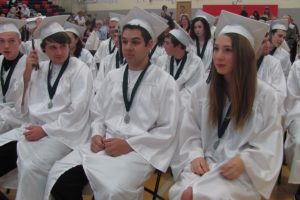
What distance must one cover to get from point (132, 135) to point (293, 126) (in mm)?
1677

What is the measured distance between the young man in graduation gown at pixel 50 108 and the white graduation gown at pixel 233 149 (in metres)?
0.98

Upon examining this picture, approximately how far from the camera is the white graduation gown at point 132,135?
257 cm

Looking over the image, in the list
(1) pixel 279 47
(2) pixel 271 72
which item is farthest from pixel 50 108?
(1) pixel 279 47

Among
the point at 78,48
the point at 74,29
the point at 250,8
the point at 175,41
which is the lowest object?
the point at 78,48

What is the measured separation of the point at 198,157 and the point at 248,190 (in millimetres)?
416

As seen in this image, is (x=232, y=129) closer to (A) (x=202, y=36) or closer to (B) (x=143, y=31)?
(B) (x=143, y=31)

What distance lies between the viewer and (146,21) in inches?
121

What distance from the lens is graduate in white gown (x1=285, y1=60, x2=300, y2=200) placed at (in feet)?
10.5

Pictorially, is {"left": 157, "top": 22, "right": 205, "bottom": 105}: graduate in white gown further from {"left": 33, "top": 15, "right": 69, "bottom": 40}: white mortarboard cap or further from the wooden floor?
{"left": 33, "top": 15, "right": 69, "bottom": 40}: white mortarboard cap

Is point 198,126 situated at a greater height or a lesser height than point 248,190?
greater

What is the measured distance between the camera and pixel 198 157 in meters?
2.57

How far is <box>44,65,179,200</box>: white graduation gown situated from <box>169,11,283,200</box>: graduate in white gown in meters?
0.18

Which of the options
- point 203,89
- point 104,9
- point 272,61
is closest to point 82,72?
point 203,89

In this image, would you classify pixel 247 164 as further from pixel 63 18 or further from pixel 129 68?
pixel 63 18
